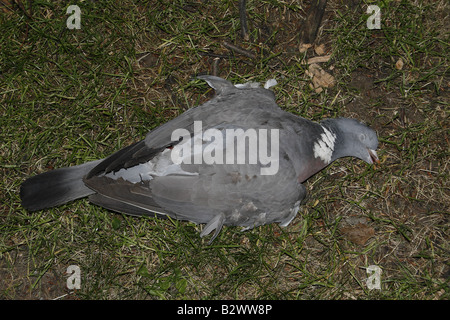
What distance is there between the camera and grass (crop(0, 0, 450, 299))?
3.30 m

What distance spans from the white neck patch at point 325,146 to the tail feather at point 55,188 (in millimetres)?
1715

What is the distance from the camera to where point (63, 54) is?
11.9 feet

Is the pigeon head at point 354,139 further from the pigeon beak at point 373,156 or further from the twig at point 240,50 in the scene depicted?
the twig at point 240,50

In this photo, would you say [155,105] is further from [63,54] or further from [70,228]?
[70,228]

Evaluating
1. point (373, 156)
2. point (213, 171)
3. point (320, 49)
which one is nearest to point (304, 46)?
point (320, 49)

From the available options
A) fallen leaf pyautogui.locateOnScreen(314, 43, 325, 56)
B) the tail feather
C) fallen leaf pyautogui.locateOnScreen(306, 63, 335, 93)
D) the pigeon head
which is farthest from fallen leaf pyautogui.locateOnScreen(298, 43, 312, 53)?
the tail feather

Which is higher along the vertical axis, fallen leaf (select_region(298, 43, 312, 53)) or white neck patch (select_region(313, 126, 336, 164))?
fallen leaf (select_region(298, 43, 312, 53))

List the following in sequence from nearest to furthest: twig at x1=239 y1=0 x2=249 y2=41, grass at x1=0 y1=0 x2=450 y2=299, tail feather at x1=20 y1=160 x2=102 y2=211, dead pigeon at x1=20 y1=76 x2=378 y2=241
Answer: dead pigeon at x1=20 y1=76 x2=378 y2=241, tail feather at x1=20 y1=160 x2=102 y2=211, grass at x1=0 y1=0 x2=450 y2=299, twig at x1=239 y1=0 x2=249 y2=41

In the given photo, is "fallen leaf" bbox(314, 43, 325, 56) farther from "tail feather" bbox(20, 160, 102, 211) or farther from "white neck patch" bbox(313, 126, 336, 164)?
"tail feather" bbox(20, 160, 102, 211)

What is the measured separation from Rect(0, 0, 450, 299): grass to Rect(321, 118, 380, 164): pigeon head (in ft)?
0.56

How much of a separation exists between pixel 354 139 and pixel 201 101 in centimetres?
132

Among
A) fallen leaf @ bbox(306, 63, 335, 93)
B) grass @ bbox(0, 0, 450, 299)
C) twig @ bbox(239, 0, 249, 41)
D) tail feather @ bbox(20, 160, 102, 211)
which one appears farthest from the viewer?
fallen leaf @ bbox(306, 63, 335, 93)

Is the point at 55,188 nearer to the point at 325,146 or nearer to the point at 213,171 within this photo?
the point at 213,171

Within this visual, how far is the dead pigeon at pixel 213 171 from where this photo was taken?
2793 millimetres
